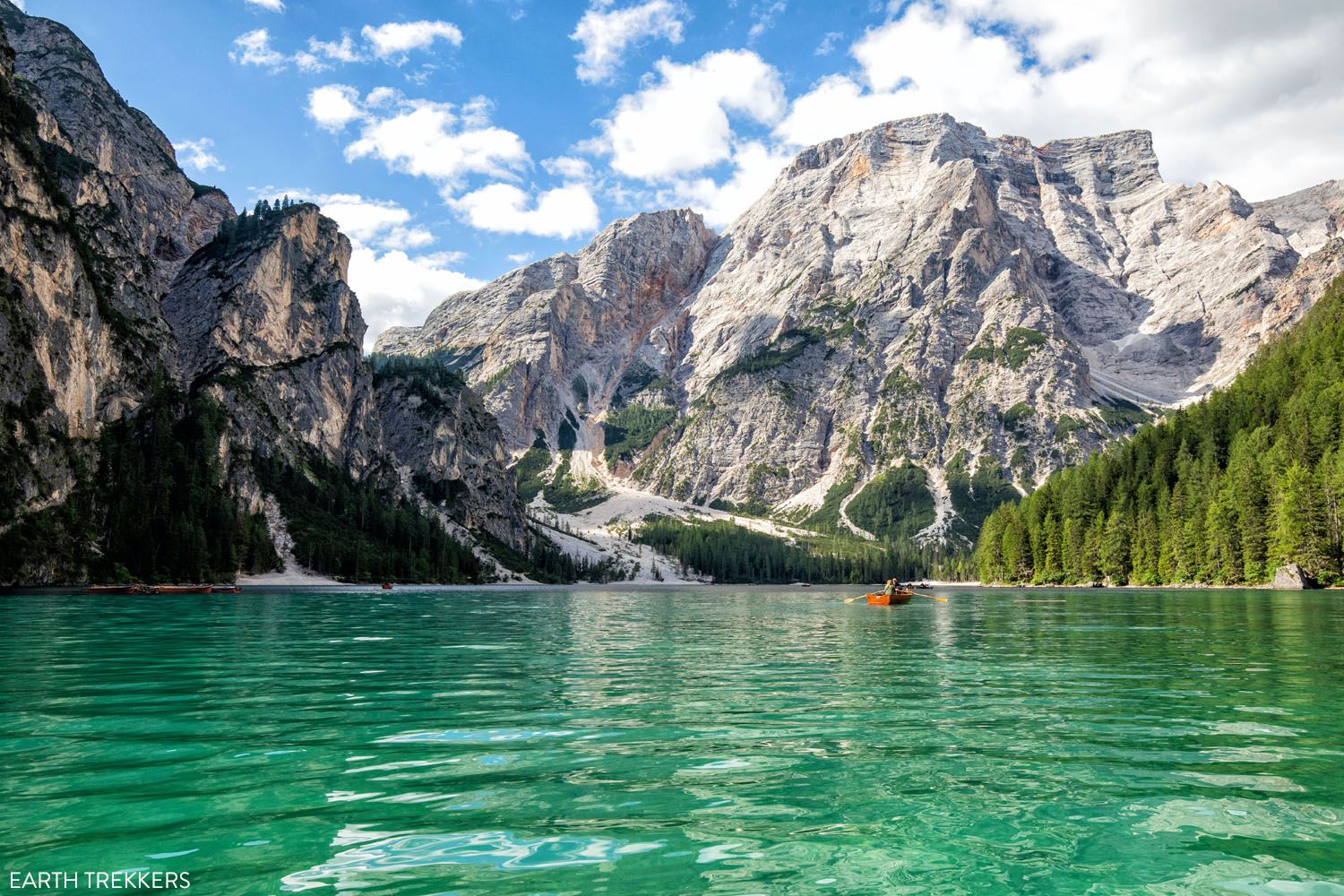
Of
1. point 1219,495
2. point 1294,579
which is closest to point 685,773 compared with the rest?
point 1294,579

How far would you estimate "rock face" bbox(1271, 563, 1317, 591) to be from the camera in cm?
10481

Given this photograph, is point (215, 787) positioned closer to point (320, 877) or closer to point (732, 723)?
point (320, 877)

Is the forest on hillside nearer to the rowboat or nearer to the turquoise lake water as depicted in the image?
the rowboat

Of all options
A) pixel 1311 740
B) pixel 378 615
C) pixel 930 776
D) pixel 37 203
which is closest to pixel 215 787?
pixel 930 776

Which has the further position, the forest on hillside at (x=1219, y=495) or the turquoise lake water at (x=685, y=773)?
the forest on hillside at (x=1219, y=495)

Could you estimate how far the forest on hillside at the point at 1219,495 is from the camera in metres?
107

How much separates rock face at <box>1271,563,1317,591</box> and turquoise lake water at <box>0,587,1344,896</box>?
89679 millimetres

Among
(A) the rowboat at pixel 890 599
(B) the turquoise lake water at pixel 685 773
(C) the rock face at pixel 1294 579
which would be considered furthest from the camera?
(C) the rock face at pixel 1294 579

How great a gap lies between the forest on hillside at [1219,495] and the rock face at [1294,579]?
114 cm

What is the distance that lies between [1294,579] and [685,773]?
122055mm

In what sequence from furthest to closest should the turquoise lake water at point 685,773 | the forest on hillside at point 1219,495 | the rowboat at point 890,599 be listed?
1. the forest on hillside at point 1219,495
2. the rowboat at point 890,599
3. the turquoise lake water at point 685,773

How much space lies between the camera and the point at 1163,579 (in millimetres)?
134750

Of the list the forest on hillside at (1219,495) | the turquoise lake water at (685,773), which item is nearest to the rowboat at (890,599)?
the forest on hillside at (1219,495)

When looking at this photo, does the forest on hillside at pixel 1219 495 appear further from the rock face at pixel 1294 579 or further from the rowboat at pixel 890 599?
the rowboat at pixel 890 599
